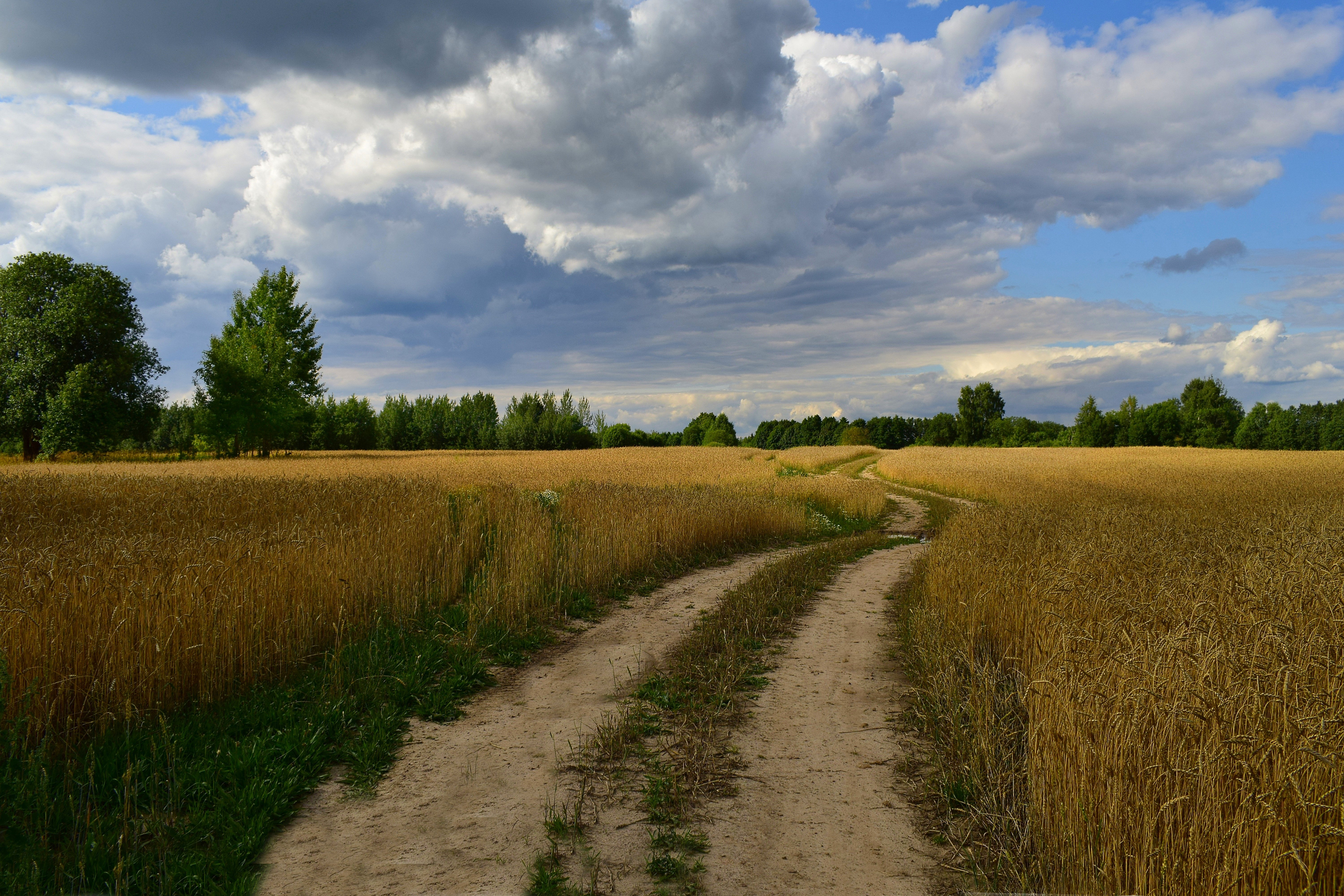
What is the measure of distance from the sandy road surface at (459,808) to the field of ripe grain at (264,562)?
1.99m

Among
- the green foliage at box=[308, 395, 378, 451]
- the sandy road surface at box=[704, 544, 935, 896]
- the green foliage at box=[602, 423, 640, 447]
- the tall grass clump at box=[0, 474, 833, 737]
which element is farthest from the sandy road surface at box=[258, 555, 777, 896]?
the green foliage at box=[602, 423, 640, 447]

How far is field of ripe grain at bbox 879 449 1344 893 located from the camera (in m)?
3.13

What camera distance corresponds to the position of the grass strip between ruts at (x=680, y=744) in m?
3.81

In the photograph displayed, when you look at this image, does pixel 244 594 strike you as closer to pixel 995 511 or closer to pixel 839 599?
pixel 839 599

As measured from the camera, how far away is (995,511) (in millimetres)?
14703

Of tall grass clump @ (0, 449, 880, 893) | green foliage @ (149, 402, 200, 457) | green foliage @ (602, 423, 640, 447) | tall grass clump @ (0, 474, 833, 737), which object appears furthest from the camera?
green foliage @ (602, 423, 640, 447)

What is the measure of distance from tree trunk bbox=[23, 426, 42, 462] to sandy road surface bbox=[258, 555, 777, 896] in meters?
45.9

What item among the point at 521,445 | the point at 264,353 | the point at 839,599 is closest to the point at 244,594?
the point at 839,599

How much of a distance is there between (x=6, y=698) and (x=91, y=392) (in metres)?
41.6

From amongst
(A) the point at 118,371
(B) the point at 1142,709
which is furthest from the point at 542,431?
(B) the point at 1142,709

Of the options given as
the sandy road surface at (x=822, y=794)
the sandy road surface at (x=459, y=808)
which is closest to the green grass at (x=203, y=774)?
the sandy road surface at (x=459, y=808)

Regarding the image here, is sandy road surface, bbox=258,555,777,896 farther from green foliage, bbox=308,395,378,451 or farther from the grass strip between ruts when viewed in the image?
green foliage, bbox=308,395,378,451

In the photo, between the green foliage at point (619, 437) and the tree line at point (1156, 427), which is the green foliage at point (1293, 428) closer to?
the tree line at point (1156, 427)

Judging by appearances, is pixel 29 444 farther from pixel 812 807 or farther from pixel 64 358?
pixel 812 807
